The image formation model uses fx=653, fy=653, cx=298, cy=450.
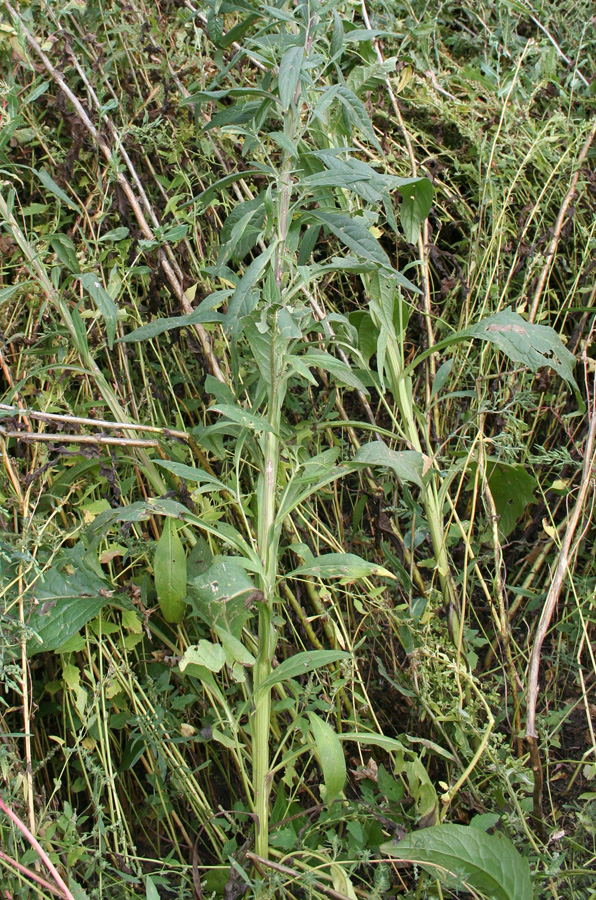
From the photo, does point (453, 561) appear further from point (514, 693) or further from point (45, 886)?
point (45, 886)

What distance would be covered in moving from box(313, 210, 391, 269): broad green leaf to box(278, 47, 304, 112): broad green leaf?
201mm

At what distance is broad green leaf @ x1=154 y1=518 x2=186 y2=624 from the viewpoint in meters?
1.20

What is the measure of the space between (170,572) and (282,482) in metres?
0.31

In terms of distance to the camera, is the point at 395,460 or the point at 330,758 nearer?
the point at 330,758

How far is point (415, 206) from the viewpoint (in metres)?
1.51

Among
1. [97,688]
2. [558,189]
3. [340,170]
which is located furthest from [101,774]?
[558,189]

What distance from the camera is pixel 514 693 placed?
1.32 metres

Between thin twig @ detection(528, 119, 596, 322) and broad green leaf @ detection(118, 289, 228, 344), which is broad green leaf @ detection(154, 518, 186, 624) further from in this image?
thin twig @ detection(528, 119, 596, 322)

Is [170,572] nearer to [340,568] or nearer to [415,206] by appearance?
[340,568]

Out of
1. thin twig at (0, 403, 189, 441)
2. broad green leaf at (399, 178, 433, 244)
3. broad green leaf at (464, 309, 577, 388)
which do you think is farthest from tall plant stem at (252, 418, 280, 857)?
broad green leaf at (399, 178, 433, 244)

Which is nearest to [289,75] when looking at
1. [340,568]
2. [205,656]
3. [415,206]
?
[415,206]

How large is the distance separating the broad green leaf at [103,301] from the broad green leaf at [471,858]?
1.07 meters

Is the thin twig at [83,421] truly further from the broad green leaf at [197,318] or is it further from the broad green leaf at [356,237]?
the broad green leaf at [356,237]

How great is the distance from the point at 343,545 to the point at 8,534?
2.32 ft
